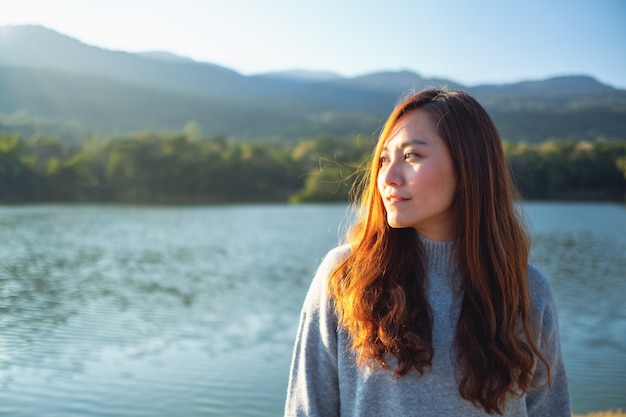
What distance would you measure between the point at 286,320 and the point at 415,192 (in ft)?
29.1

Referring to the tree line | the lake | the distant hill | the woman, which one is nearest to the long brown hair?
the woman

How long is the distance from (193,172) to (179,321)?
44.7 m

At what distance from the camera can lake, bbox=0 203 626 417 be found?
661 cm

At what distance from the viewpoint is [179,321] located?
1015cm

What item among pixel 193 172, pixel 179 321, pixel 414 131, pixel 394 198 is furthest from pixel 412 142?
pixel 193 172

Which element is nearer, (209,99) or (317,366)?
(317,366)

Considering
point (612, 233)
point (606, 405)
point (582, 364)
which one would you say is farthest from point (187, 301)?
point (612, 233)

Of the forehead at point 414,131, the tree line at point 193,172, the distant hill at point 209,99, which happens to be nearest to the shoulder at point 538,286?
the forehead at point 414,131

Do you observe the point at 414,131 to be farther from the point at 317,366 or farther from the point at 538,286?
the point at 317,366

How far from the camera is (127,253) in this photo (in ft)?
60.8

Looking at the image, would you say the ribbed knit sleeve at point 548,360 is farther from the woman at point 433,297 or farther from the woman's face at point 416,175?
the woman's face at point 416,175

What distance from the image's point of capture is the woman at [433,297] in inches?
62.6

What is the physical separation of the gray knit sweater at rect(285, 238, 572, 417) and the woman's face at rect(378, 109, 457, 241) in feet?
0.39

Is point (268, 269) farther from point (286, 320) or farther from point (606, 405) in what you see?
point (606, 405)
